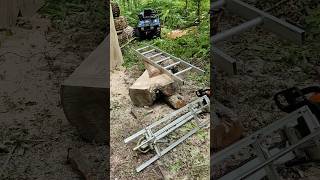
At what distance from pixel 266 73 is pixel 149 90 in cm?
181

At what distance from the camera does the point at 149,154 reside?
4730 mm

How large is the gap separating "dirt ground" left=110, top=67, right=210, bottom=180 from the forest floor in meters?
0.54

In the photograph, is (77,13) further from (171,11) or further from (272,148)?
(272,148)

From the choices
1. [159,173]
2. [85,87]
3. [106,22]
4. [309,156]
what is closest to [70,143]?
[85,87]

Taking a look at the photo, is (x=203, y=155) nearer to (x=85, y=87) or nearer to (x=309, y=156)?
(x=309, y=156)

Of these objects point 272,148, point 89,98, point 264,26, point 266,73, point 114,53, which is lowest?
point 272,148

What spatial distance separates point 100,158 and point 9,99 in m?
1.96

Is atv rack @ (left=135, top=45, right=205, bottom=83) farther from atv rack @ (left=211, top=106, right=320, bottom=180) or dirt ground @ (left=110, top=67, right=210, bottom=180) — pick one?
atv rack @ (left=211, top=106, right=320, bottom=180)

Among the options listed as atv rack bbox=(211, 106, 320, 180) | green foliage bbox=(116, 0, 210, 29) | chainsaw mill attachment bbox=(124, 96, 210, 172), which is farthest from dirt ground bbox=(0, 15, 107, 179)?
green foliage bbox=(116, 0, 210, 29)

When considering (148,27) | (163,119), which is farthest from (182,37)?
(163,119)

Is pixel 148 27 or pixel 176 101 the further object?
pixel 148 27

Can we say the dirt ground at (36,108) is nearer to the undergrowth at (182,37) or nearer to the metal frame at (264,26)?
the undergrowth at (182,37)

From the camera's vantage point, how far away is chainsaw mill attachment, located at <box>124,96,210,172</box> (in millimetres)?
4730

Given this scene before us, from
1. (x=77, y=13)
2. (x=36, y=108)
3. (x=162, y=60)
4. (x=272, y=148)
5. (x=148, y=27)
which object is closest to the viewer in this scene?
(x=272, y=148)
